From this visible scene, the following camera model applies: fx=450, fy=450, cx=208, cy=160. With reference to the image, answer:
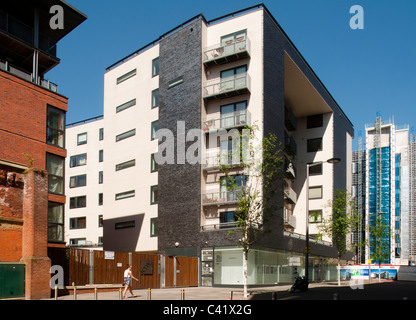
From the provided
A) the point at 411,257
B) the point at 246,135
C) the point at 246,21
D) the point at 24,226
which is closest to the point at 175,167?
the point at 246,135

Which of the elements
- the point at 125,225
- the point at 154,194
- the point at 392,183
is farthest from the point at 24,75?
the point at 392,183

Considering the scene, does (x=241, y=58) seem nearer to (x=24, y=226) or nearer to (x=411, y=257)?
(x=24, y=226)

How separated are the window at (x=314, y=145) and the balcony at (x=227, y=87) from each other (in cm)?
2056

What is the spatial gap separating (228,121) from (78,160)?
31.7 m

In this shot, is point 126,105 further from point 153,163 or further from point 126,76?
point 153,163

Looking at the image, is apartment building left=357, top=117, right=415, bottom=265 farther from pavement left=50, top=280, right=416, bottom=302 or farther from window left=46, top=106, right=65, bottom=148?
window left=46, top=106, right=65, bottom=148

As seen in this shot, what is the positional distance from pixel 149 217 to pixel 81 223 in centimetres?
2191

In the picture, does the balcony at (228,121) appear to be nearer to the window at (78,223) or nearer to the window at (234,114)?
the window at (234,114)

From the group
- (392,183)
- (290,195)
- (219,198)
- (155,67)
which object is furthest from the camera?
(392,183)

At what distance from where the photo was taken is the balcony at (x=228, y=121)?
3541 centimetres

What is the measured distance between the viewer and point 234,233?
32469 mm

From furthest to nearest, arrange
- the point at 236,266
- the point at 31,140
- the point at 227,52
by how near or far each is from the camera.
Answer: the point at 227,52
the point at 236,266
the point at 31,140

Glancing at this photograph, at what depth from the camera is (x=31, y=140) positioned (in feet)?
85.3

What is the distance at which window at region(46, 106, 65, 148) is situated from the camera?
27.5 m
